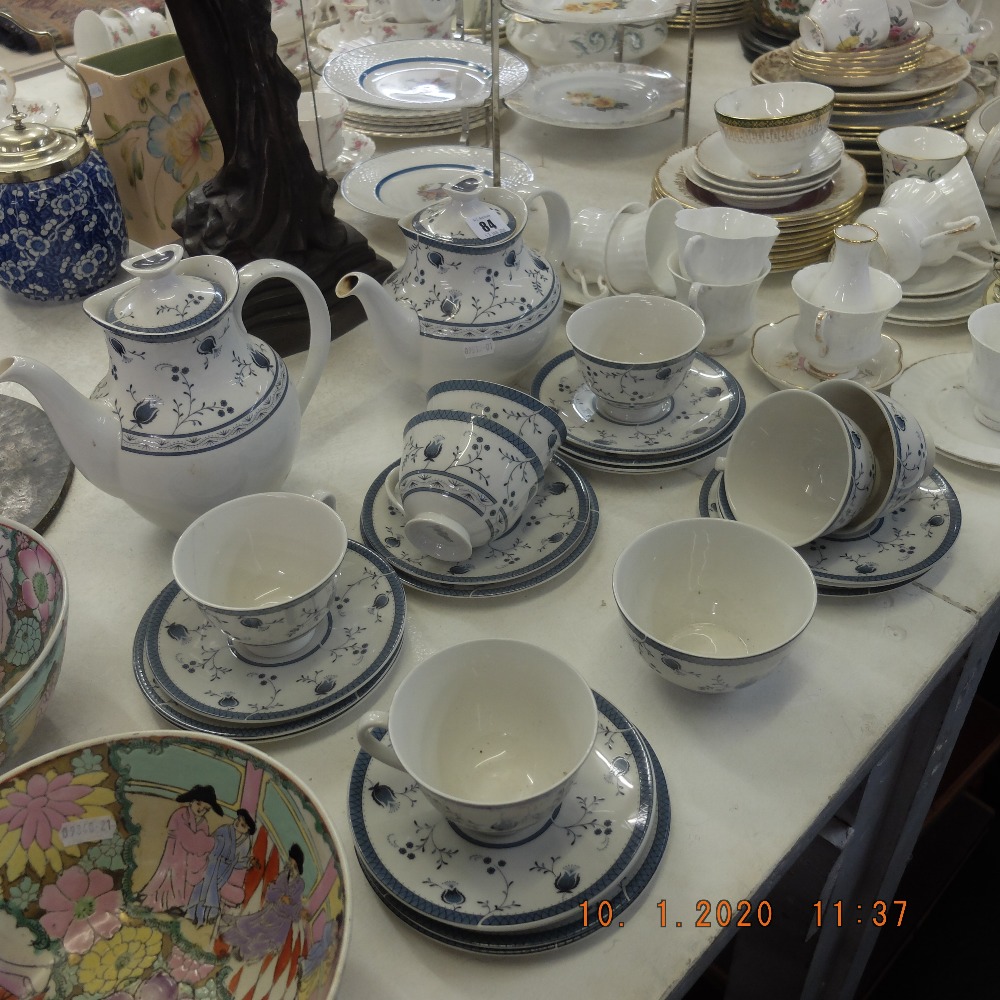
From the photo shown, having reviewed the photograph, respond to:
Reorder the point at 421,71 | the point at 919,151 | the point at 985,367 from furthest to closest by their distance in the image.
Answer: the point at 421,71
the point at 919,151
the point at 985,367

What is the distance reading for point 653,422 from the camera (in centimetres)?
92

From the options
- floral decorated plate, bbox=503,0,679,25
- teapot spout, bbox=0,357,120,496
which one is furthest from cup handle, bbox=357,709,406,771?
floral decorated plate, bbox=503,0,679,25

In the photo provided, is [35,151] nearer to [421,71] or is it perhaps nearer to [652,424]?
[421,71]

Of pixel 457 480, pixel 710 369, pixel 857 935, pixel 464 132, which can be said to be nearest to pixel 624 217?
pixel 710 369

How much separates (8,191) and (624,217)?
0.66 m

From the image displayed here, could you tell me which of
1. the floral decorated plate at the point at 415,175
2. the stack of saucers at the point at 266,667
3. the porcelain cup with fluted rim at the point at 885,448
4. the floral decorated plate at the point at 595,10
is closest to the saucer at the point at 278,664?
the stack of saucers at the point at 266,667

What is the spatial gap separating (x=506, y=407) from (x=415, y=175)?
24.5 inches

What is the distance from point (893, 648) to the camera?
2.43ft

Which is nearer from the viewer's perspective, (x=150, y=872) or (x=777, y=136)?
(x=150, y=872)

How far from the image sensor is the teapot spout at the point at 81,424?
0.73 metres

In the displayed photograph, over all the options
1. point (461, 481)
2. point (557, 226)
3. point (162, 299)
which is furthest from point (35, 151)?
point (461, 481)

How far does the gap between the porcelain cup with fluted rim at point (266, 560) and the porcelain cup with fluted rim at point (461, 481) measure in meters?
0.07

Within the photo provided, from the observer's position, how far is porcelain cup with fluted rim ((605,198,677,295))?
3.55ft

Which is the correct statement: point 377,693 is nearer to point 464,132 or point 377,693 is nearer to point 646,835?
point 646,835
